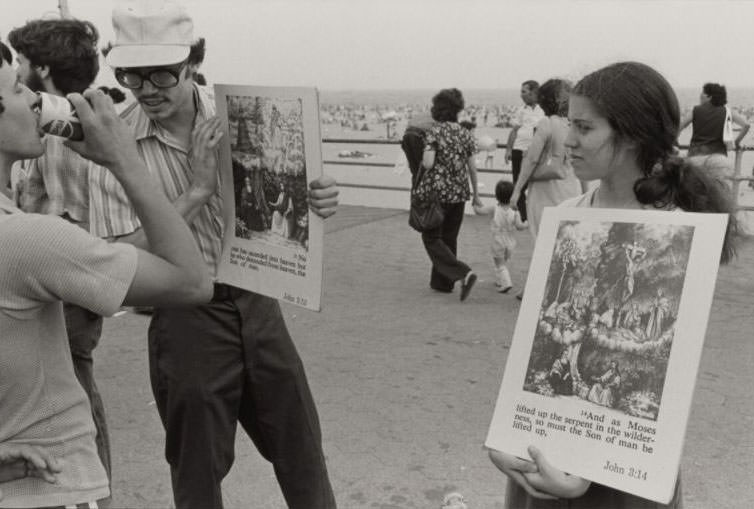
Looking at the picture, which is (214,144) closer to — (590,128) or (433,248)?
(590,128)

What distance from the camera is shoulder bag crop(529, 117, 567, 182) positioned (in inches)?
245

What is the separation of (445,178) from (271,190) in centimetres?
468

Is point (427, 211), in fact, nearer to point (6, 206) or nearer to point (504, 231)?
point (504, 231)

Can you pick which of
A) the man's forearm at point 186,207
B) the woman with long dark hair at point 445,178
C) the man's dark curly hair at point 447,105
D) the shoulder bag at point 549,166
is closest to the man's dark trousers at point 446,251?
the woman with long dark hair at point 445,178

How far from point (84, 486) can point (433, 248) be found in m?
5.43

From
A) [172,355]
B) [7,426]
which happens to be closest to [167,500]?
[172,355]

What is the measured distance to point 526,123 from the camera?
29.7 ft

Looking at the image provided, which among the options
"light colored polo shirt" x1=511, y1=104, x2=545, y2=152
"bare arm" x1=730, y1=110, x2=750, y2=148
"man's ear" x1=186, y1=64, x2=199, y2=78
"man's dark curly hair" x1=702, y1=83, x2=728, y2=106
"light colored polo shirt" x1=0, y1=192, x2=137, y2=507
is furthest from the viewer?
"bare arm" x1=730, y1=110, x2=750, y2=148

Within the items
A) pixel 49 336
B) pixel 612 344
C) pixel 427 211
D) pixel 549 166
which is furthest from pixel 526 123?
pixel 49 336

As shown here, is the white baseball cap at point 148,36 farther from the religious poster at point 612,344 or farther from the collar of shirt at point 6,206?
the religious poster at point 612,344

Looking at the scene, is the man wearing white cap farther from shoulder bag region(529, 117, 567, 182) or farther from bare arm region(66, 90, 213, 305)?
shoulder bag region(529, 117, 567, 182)

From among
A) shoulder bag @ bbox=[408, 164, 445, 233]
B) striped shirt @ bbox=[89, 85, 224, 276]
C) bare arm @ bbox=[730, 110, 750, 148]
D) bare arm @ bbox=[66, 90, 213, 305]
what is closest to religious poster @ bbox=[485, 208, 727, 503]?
bare arm @ bbox=[66, 90, 213, 305]

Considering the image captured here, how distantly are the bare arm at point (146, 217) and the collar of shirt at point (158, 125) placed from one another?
88 cm

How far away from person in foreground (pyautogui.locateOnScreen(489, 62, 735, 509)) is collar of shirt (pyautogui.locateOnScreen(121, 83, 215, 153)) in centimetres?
115
